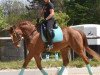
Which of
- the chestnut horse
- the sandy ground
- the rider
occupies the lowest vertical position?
the sandy ground

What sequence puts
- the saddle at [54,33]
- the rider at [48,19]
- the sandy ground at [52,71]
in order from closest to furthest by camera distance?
1. the rider at [48,19]
2. the saddle at [54,33]
3. the sandy ground at [52,71]

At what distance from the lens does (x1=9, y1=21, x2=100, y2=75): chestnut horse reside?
11.3 meters

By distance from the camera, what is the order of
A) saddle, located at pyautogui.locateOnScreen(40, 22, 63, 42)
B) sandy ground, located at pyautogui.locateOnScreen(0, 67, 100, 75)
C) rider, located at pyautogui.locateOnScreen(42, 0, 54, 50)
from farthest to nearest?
1. sandy ground, located at pyautogui.locateOnScreen(0, 67, 100, 75)
2. saddle, located at pyautogui.locateOnScreen(40, 22, 63, 42)
3. rider, located at pyautogui.locateOnScreen(42, 0, 54, 50)

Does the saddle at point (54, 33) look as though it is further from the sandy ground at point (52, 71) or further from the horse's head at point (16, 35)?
the sandy ground at point (52, 71)

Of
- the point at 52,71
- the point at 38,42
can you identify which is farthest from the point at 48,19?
the point at 52,71

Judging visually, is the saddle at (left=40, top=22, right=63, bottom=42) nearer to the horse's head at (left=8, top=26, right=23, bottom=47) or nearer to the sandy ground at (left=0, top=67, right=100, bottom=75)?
the horse's head at (left=8, top=26, right=23, bottom=47)

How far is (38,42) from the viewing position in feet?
37.3

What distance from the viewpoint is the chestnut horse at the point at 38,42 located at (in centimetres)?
1128

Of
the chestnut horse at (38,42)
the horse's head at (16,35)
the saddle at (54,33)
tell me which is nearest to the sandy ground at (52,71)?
the chestnut horse at (38,42)

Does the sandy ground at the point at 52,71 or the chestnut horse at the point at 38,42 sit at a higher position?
the chestnut horse at the point at 38,42

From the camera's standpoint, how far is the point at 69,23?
5503 centimetres

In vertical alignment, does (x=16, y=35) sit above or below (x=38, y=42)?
above

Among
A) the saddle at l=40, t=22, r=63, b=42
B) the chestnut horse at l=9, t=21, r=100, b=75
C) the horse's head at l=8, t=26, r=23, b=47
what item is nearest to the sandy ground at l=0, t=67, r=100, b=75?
the chestnut horse at l=9, t=21, r=100, b=75

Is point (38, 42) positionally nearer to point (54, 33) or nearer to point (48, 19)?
point (54, 33)
